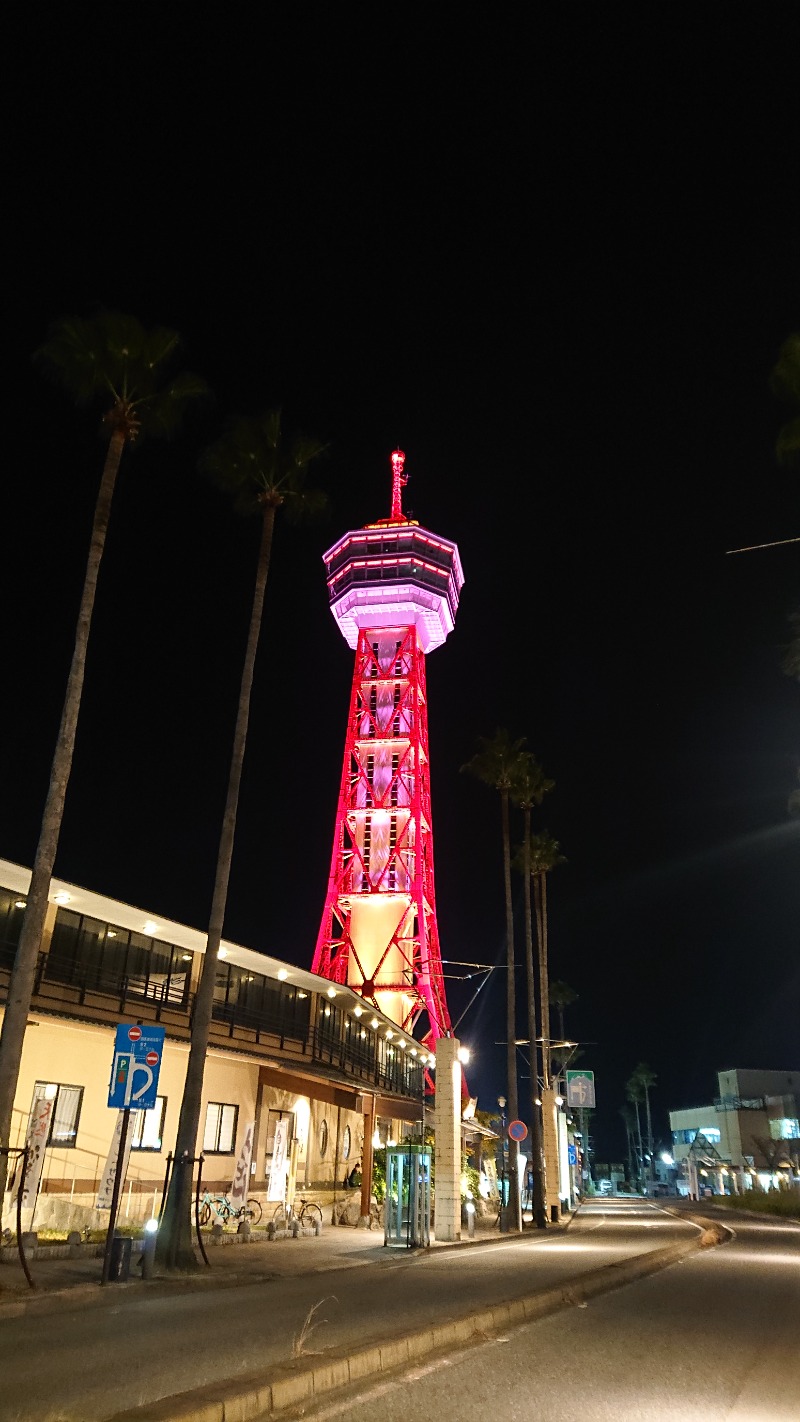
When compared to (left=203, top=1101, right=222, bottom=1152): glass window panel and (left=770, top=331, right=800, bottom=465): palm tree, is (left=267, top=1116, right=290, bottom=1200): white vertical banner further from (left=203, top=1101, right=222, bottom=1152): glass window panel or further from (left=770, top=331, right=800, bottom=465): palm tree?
(left=770, top=331, right=800, bottom=465): palm tree

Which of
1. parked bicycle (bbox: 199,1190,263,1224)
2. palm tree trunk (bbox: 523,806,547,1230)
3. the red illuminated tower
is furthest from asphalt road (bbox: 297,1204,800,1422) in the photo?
the red illuminated tower

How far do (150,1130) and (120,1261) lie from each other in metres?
11.4

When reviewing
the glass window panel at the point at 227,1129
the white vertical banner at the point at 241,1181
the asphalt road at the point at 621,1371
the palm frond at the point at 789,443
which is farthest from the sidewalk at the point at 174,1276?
the palm frond at the point at 789,443

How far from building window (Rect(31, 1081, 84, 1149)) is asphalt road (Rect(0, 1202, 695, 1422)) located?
25.8 feet

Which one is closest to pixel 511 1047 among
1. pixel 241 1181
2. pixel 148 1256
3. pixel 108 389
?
pixel 241 1181

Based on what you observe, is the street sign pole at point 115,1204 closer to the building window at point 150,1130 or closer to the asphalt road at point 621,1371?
the asphalt road at point 621,1371

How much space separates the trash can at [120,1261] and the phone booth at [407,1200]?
8.74 meters

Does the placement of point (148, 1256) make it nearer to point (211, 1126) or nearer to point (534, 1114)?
point (211, 1126)

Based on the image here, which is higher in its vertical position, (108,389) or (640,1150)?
(108,389)

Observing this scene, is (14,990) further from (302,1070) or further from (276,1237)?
(302,1070)

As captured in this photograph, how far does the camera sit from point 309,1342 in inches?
352

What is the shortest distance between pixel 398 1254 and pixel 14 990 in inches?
442

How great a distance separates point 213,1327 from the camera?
33.3ft

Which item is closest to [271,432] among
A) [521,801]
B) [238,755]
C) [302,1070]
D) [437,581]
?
[238,755]
